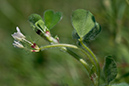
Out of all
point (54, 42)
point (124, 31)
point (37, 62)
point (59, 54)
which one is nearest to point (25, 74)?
point (37, 62)

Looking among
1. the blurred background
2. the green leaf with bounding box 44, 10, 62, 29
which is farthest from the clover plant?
the blurred background

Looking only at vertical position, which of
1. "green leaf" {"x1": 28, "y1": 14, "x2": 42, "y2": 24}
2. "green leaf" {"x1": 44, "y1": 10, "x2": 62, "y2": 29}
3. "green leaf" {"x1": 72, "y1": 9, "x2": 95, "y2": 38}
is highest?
"green leaf" {"x1": 28, "y1": 14, "x2": 42, "y2": 24}

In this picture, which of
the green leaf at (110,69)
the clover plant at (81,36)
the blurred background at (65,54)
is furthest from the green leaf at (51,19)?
the blurred background at (65,54)

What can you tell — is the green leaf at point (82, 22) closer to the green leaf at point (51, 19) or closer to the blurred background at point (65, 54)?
the green leaf at point (51, 19)

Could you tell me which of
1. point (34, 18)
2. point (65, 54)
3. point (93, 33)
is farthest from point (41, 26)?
point (65, 54)

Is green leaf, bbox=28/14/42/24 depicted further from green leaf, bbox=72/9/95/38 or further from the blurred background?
the blurred background

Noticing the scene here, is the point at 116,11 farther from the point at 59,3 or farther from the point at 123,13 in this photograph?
the point at 59,3
